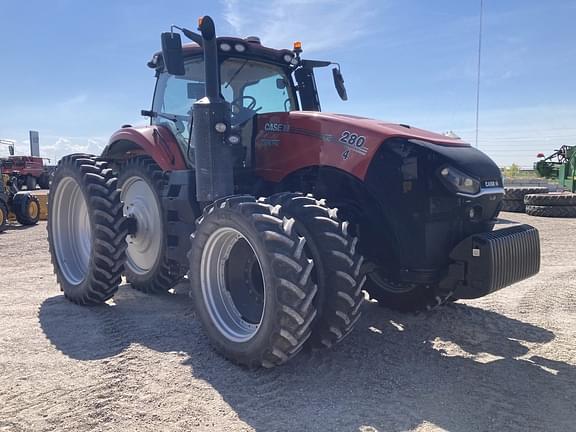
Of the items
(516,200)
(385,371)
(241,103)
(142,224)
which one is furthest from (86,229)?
(516,200)

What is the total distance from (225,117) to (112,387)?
2.23 m

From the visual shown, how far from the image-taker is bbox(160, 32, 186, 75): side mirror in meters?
4.08

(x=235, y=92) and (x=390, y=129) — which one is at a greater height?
(x=235, y=92)

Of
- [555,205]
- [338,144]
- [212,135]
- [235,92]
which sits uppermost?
[235,92]

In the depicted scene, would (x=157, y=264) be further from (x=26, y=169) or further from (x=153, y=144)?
(x=26, y=169)

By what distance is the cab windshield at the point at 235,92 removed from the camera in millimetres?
4941

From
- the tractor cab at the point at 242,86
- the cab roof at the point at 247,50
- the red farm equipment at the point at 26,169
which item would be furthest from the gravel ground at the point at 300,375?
the red farm equipment at the point at 26,169

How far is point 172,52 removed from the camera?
409 centimetres

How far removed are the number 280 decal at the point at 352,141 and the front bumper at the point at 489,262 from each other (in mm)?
1015

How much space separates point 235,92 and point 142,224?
72.0 inches

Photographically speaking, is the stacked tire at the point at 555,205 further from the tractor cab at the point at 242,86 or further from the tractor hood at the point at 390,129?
the tractor hood at the point at 390,129

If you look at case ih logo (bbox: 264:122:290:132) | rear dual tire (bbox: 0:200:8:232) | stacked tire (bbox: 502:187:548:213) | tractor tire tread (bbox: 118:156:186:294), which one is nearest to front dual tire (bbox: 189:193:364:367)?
case ih logo (bbox: 264:122:290:132)

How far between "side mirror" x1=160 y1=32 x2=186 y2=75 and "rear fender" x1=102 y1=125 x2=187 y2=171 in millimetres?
1203

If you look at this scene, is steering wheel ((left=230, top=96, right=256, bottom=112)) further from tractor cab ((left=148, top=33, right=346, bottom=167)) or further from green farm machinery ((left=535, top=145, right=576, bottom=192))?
green farm machinery ((left=535, top=145, right=576, bottom=192))
